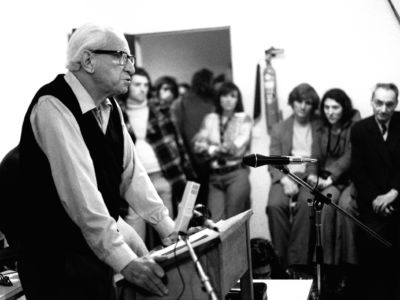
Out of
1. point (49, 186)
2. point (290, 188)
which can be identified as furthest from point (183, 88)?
point (49, 186)

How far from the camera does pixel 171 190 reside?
538 centimetres

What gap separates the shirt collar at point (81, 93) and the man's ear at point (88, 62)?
6cm

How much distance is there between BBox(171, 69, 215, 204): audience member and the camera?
18.9 ft

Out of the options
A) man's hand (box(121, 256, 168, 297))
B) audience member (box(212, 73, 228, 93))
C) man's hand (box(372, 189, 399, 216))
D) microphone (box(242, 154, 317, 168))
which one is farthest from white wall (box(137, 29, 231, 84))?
man's hand (box(121, 256, 168, 297))

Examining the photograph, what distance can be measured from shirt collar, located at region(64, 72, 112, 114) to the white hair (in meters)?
0.04

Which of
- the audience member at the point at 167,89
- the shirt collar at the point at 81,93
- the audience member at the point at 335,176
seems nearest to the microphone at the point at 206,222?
the shirt collar at the point at 81,93

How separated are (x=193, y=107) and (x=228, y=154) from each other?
2.09 feet

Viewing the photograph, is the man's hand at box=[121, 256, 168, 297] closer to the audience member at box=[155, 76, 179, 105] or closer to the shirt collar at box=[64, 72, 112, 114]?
the shirt collar at box=[64, 72, 112, 114]

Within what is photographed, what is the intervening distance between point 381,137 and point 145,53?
249 centimetres

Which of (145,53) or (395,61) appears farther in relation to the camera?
(145,53)

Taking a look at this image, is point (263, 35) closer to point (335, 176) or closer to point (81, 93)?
point (335, 176)

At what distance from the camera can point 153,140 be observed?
537 cm

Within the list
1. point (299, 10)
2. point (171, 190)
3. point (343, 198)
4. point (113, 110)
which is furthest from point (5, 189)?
point (299, 10)

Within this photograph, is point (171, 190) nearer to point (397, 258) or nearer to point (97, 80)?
point (397, 258)
